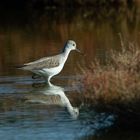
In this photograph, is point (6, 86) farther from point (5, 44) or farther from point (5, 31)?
point (5, 31)

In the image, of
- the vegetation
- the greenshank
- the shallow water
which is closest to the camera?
the vegetation

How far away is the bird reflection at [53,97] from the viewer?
13.4m

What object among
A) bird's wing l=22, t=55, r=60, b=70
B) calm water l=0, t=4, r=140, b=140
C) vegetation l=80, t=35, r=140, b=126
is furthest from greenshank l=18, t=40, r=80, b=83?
vegetation l=80, t=35, r=140, b=126

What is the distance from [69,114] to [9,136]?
1.58 metres

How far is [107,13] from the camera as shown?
38844 mm

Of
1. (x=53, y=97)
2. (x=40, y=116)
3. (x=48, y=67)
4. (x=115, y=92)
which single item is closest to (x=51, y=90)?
(x=53, y=97)

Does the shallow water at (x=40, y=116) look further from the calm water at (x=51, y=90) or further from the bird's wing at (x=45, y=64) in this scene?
the bird's wing at (x=45, y=64)

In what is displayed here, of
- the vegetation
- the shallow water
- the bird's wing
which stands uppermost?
the bird's wing

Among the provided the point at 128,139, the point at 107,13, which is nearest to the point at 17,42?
the point at 107,13

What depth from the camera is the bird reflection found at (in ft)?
43.8

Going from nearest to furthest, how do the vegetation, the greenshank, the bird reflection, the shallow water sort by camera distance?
the vegetation < the shallow water < the bird reflection < the greenshank

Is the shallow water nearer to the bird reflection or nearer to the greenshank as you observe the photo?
the bird reflection

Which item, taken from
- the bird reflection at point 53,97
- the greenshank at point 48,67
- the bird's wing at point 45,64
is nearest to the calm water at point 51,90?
the bird reflection at point 53,97

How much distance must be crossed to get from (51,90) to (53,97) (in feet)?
2.47
